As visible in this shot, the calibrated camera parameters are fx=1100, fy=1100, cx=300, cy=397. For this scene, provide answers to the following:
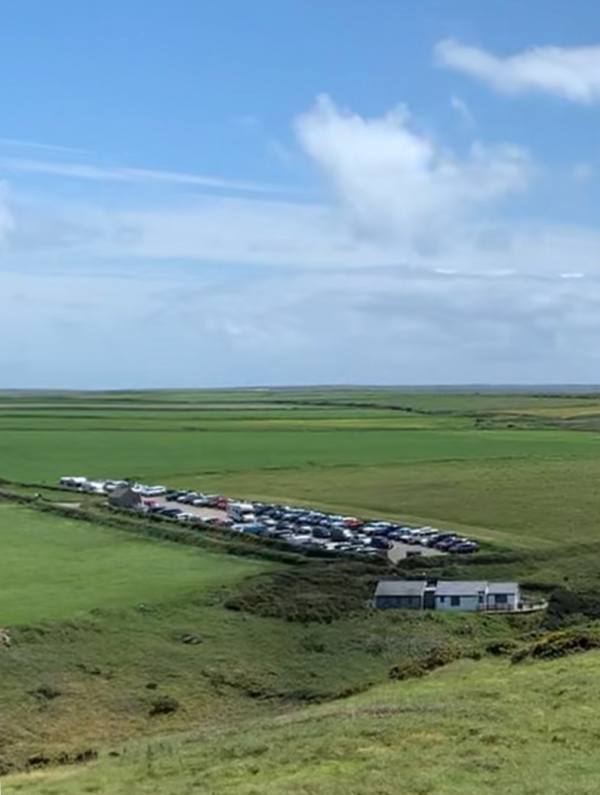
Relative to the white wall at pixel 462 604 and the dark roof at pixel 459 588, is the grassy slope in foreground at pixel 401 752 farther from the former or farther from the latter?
the dark roof at pixel 459 588

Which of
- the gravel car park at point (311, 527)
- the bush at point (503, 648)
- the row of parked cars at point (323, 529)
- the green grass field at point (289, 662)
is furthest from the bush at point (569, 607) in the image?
the row of parked cars at point (323, 529)

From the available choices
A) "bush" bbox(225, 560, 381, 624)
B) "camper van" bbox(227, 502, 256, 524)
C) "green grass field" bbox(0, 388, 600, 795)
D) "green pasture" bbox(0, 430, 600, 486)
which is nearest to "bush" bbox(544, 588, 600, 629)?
"green grass field" bbox(0, 388, 600, 795)

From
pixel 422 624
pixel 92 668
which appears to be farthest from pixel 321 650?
pixel 92 668

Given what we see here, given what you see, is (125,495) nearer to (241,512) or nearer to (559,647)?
(241,512)

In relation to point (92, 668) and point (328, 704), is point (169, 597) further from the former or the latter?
point (328, 704)

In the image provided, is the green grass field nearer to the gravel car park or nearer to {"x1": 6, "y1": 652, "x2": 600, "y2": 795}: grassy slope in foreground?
{"x1": 6, "y1": 652, "x2": 600, "y2": 795}: grassy slope in foreground

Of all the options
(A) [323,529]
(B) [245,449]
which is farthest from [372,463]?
(A) [323,529]
